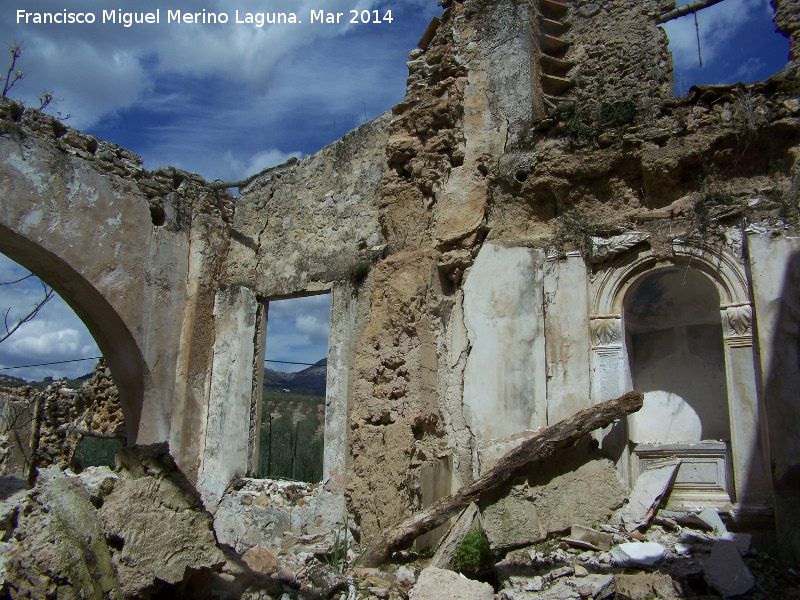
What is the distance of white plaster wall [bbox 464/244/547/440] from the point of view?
5.74 meters

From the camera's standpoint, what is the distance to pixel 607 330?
554 centimetres

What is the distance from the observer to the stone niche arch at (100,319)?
7.31 m

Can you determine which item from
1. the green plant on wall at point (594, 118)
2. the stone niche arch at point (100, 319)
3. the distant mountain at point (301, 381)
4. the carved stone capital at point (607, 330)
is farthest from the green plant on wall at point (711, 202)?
the distant mountain at point (301, 381)

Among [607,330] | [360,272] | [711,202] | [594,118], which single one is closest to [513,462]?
[607,330]

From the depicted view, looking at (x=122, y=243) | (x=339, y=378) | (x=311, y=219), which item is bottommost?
(x=339, y=378)

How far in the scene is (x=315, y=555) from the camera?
6199 mm

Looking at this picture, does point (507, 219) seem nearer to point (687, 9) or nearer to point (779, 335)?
point (779, 335)

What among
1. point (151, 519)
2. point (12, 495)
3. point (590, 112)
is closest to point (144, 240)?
point (12, 495)

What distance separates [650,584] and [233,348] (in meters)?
5.68

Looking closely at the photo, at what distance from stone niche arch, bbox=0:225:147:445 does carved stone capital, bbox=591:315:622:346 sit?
537 centimetres

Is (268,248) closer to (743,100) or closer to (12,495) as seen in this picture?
(12,495)

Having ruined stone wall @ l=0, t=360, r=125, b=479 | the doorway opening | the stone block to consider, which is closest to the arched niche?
the doorway opening

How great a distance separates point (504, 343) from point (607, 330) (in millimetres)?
917

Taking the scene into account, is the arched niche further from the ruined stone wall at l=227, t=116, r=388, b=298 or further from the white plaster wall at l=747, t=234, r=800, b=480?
the ruined stone wall at l=227, t=116, r=388, b=298
